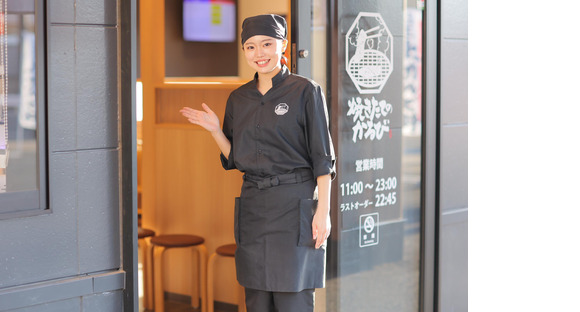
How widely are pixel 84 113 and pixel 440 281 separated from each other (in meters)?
2.10

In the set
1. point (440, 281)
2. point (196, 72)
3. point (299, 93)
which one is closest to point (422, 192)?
point (440, 281)

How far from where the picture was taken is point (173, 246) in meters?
4.24

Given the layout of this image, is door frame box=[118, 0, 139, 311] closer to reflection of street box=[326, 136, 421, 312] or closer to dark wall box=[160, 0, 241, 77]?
reflection of street box=[326, 136, 421, 312]

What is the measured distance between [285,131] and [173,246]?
1620 mm

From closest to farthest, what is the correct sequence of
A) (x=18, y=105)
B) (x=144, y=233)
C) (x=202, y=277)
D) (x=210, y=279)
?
(x=18, y=105) < (x=210, y=279) < (x=202, y=277) < (x=144, y=233)

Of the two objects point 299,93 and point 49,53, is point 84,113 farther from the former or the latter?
point 299,93

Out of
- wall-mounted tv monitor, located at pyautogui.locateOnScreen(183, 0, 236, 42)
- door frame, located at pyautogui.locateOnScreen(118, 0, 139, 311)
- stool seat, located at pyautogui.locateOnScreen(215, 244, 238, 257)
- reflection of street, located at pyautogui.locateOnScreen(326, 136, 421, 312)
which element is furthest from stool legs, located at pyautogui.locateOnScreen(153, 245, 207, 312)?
wall-mounted tv monitor, located at pyautogui.locateOnScreen(183, 0, 236, 42)

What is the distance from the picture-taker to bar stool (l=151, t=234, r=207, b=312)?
13.9ft

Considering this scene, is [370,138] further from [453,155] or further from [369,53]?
[453,155]

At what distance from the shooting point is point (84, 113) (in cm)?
269

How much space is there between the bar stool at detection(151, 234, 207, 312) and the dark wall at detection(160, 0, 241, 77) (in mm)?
1418

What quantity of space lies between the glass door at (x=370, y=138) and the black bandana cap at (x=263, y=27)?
1.47ft

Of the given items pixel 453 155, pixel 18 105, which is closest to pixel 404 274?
pixel 453 155

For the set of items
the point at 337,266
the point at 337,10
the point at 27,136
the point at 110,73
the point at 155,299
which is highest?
the point at 337,10
